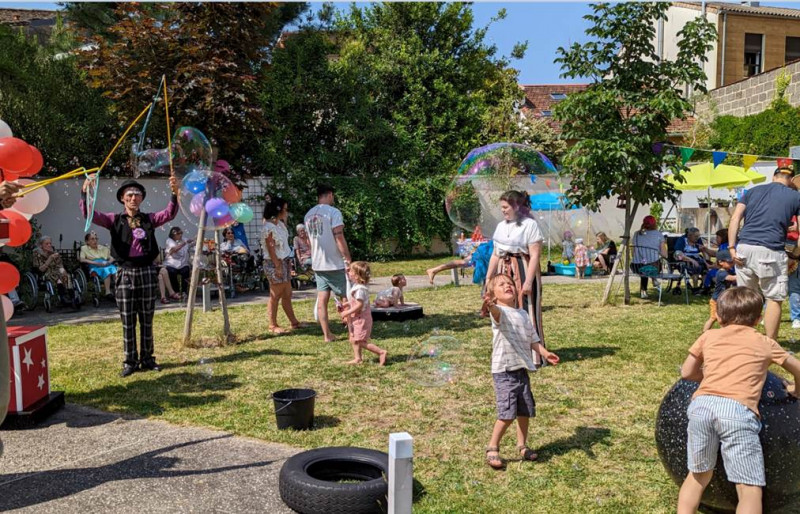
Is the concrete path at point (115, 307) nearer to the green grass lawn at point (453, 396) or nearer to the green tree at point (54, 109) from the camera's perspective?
the green grass lawn at point (453, 396)

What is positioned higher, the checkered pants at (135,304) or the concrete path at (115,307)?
the checkered pants at (135,304)

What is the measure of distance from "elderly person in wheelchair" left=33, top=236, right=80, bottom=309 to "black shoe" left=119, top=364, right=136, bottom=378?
560cm

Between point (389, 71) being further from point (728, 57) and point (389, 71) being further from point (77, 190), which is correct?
point (728, 57)

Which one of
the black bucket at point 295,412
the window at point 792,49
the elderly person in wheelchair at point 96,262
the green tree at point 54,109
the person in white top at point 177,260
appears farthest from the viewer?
the window at point 792,49

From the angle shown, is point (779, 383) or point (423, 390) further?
point (423, 390)

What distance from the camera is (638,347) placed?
8.32m

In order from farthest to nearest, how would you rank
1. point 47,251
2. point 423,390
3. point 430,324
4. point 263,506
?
1. point 47,251
2. point 430,324
3. point 423,390
4. point 263,506

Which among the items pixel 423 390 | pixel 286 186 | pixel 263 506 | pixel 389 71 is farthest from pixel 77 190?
pixel 263 506

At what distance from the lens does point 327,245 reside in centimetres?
852

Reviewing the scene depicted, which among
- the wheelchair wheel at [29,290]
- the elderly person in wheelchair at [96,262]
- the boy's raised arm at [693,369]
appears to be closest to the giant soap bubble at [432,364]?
the boy's raised arm at [693,369]

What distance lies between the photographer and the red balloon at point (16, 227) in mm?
5227

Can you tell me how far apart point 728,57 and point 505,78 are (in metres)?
12.4

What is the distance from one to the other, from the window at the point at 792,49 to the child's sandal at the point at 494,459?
114 feet

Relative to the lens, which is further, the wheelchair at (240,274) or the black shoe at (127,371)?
the wheelchair at (240,274)
